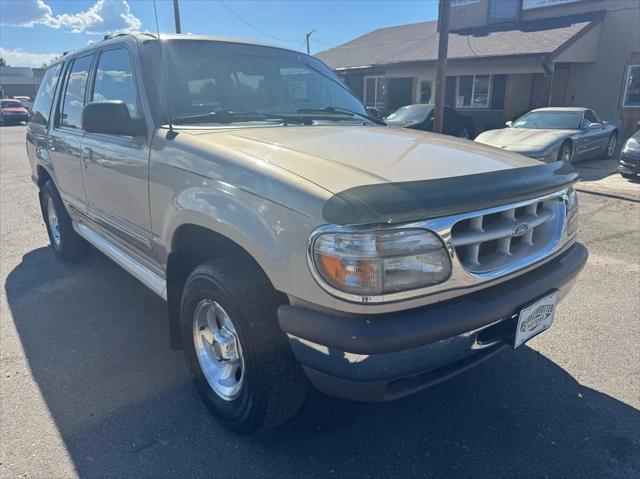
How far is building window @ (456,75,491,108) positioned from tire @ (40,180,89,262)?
59.3 feet

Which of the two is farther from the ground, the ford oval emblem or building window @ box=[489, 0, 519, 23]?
building window @ box=[489, 0, 519, 23]

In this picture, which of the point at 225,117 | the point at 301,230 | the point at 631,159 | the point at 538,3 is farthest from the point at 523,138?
the point at 538,3

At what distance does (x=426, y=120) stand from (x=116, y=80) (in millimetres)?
12766

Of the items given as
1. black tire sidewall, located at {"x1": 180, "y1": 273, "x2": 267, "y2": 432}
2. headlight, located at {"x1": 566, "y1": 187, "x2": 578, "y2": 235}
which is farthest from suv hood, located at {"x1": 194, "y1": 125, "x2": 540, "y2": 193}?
black tire sidewall, located at {"x1": 180, "y1": 273, "x2": 267, "y2": 432}

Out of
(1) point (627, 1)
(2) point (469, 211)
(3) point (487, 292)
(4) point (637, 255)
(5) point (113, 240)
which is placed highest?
(1) point (627, 1)

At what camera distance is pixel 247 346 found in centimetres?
218

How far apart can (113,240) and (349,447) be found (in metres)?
2.32

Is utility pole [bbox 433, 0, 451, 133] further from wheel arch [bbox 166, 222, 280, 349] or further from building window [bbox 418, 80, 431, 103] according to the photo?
wheel arch [bbox 166, 222, 280, 349]

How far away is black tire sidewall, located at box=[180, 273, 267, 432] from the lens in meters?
2.20

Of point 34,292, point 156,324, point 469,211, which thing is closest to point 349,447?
point 469,211

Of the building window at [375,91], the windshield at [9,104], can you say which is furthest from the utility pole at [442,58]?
the windshield at [9,104]

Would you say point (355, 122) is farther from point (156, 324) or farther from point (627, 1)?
point (627, 1)

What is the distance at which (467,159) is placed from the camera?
2.50m

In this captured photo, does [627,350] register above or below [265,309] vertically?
below
